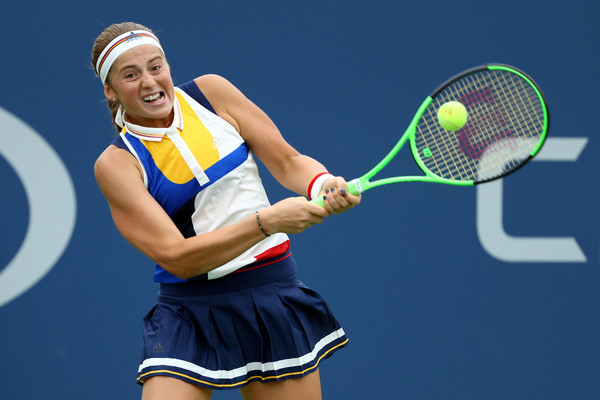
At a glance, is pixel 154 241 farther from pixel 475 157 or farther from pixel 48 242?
pixel 48 242

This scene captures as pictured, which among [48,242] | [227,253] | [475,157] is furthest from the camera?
[48,242]

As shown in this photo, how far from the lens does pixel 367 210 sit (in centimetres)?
370

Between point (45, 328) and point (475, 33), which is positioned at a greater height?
point (475, 33)

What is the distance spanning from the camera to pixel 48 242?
3559mm

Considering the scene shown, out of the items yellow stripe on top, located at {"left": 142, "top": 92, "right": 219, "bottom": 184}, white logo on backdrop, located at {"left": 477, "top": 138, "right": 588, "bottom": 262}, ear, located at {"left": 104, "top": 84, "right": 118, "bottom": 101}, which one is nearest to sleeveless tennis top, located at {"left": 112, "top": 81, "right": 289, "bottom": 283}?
yellow stripe on top, located at {"left": 142, "top": 92, "right": 219, "bottom": 184}

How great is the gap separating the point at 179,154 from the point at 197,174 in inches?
3.0

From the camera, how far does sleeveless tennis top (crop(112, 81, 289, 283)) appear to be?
87.3 inches

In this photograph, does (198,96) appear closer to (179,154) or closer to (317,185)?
(179,154)

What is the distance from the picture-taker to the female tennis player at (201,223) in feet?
7.05

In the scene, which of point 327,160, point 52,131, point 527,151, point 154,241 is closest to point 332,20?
point 327,160

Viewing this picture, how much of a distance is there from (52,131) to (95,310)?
839 millimetres

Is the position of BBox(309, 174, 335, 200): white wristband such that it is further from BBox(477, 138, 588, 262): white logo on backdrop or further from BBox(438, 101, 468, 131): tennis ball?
BBox(477, 138, 588, 262): white logo on backdrop

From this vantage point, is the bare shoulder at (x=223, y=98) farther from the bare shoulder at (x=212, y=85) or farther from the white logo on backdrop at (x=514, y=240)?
the white logo on backdrop at (x=514, y=240)

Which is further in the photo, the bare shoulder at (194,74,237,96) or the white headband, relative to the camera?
the bare shoulder at (194,74,237,96)
